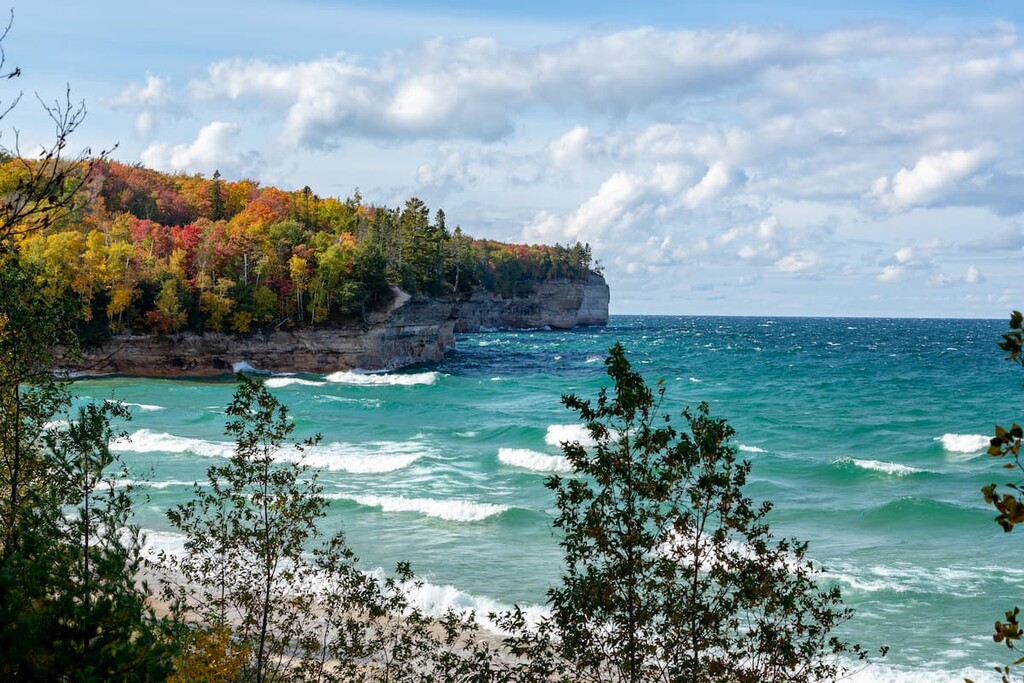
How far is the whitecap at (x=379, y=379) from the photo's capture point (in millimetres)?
73000

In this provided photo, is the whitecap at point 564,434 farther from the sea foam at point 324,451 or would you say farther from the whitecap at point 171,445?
the whitecap at point 171,445

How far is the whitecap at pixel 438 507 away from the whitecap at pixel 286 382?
35.6 meters

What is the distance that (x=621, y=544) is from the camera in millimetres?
10406

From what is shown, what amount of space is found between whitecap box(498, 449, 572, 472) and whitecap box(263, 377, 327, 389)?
95.9ft

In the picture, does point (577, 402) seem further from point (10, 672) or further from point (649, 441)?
point (10, 672)

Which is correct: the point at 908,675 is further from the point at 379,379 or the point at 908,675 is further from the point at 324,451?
the point at 379,379

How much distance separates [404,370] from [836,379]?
4177cm

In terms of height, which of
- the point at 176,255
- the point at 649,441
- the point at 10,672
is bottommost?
the point at 10,672

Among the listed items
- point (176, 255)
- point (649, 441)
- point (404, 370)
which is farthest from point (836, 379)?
point (649, 441)

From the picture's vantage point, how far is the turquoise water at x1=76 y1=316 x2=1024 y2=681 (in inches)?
968

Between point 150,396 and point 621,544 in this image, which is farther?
point 150,396

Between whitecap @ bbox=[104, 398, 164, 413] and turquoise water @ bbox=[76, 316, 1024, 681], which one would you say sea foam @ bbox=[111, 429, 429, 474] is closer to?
turquoise water @ bbox=[76, 316, 1024, 681]

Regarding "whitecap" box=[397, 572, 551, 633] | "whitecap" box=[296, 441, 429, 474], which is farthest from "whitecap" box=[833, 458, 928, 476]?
"whitecap" box=[397, 572, 551, 633]

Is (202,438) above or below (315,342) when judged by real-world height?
below
